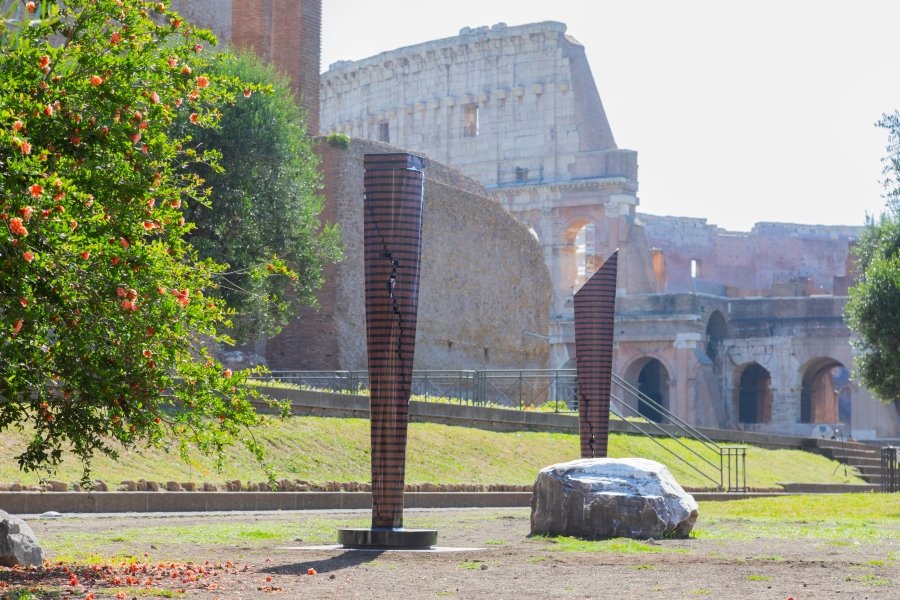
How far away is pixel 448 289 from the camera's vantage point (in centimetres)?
4222

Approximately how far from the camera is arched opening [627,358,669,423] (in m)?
63.1

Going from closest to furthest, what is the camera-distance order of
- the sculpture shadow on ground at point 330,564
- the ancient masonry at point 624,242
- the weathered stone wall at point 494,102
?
the sculpture shadow on ground at point 330,564 → the ancient masonry at point 624,242 → the weathered stone wall at point 494,102

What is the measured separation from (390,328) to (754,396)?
189 ft

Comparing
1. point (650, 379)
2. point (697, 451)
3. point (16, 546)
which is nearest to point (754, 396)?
point (650, 379)

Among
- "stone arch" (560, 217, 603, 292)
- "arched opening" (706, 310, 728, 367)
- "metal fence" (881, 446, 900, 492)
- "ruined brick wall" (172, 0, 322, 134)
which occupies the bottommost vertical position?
"metal fence" (881, 446, 900, 492)

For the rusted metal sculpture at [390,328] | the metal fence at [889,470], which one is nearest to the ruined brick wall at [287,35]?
the metal fence at [889,470]

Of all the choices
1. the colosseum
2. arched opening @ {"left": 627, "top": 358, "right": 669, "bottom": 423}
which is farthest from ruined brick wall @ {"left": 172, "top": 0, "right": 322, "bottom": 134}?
arched opening @ {"left": 627, "top": 358, "right": 669, "bottom": 423}

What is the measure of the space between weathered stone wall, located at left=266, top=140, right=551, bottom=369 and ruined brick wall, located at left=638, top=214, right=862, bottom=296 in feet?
114

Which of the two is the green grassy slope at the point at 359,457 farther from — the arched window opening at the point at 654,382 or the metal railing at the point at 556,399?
the arched window opening at the point at 654,382

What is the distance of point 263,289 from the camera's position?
2647 cm

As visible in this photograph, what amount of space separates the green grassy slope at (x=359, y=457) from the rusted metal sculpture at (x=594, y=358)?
13.0ft

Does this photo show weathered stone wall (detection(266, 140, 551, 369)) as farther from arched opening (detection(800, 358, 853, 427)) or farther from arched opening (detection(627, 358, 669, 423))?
arched opening (detection(800, 358, 853, 427))

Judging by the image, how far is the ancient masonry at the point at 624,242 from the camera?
6191 cm

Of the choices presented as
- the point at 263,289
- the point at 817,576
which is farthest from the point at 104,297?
the point at 263,289
